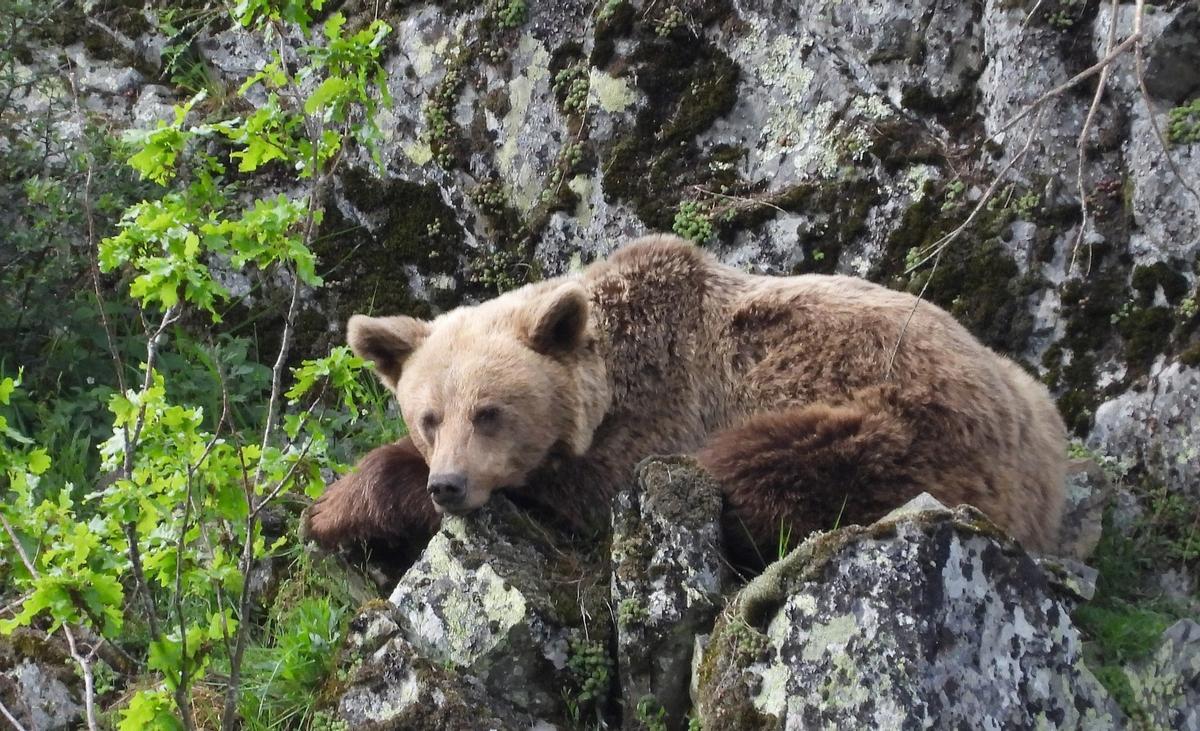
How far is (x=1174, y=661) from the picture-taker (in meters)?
4.18

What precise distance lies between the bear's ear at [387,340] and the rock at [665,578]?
1333 millimetres

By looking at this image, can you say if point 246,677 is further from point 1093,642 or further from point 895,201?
point 895,201

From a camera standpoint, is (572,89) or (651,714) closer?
(651,714)

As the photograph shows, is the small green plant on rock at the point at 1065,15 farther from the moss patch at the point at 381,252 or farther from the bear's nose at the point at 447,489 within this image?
the bear's nose at the point at 447,489

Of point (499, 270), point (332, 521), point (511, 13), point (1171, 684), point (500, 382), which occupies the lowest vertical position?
point (332, 521)

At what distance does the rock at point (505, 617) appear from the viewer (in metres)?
4.30

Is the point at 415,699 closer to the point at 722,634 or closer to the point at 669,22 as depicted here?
the point at 722,634

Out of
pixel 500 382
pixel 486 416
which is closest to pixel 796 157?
pixel 500 382

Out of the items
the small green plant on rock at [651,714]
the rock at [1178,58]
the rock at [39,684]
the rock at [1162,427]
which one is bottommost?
the rock at [39,684]

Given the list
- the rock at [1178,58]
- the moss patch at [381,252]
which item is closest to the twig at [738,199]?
the moss patch at [381,252]

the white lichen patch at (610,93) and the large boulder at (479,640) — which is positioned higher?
the white lichen patch at (610,93)

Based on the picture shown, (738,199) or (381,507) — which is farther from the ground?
(738,199)

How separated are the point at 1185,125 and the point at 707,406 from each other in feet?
8.21

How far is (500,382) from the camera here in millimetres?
4922
